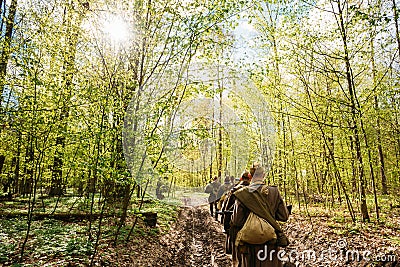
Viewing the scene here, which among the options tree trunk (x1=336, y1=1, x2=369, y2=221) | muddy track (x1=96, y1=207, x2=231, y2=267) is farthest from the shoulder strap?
tree trunk (x1=336, y1=1, x2=369, y2=221)

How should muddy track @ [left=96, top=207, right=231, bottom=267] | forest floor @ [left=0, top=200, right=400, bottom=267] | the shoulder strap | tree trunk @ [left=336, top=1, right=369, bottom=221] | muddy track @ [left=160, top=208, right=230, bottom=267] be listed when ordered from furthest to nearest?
tree trunk @ [left=336, top=1, right=369, bottom=221], muddy track @ [left=160, top=208, right=230, bottom=267], muddy track @ [left=96, top=207, right=231, bottom=267], forest floor @ [left=0, top=200, right=400, bottom=267], the shoulder strap

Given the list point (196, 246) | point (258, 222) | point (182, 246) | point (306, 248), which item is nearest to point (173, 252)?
point (182, 246)

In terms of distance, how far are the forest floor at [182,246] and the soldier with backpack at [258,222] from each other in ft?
7.56

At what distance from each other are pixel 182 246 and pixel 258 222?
4.67 metres

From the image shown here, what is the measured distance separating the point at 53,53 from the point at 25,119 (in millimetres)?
1710

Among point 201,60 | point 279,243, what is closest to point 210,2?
point 201,60

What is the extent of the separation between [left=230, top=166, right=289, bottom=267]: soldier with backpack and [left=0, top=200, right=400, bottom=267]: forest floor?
7.56ft

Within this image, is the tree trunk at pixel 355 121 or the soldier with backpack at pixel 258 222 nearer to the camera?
the soldier with backpack at pixel 258 222

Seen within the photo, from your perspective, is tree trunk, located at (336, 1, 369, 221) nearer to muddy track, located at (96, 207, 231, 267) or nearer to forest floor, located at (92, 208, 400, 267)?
forest floor, located at (92, 208, 400, 267)

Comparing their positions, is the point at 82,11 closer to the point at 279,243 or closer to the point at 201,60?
the point at 201,60

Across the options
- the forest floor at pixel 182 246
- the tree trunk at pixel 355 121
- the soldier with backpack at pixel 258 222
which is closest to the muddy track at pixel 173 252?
the forest floor at pixel 182 246

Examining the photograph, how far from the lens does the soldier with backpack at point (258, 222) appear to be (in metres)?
3.99

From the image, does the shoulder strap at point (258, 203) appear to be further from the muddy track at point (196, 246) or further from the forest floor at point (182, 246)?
the muddy track at point (196, 246)

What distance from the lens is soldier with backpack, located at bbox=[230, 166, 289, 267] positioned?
3.99m
